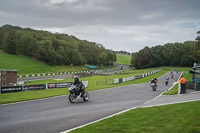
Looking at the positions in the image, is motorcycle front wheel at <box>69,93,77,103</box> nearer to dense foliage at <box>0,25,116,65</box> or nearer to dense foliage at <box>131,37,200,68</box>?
dense foliage at <box>0,25,116,65</box>

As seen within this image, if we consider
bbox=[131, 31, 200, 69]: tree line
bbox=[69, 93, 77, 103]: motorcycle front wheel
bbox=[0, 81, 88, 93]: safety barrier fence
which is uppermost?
bbox=[131, 31, 200, 69]: tree line

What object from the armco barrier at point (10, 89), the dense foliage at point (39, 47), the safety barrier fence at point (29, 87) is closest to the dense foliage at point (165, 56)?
the dense foliage at point (39, 47)

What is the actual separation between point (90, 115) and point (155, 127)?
3.97 meters

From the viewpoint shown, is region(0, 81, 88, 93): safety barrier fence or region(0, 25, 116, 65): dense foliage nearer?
region(0, 81, 88, 93): safety barrier fence

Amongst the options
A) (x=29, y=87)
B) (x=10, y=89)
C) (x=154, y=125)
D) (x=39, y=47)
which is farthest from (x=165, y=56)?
(x=154, y=125)

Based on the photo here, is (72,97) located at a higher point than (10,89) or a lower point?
higher

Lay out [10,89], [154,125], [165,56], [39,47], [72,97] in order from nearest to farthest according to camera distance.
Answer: [154,125] → [72,97] → [10,89] → [39,47] → [165,56]

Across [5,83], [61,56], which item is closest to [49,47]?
[61,56]

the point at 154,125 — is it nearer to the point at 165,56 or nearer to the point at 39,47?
the point at 39,47

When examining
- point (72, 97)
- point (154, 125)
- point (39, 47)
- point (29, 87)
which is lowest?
point (29, 87)

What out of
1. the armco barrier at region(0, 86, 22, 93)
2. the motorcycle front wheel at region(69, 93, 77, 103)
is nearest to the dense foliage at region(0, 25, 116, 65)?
the armco barrier at region(0, 86, 22, 93)

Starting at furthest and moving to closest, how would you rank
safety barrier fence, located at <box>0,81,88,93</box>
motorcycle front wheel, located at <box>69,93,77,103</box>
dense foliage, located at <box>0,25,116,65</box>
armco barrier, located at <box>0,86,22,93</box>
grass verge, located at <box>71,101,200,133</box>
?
dense foliage, located at <box>0,25,116,65</box> < safety barrier fence, located at <box>0,81,88,93</box> < armco barrier, located at <box>0,86,22,93</box> < motorcycle front wheel, located at <box>69,93,77,103</box> < grass verge, located at <box>71,101,200,133</box>

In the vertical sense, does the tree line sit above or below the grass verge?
above

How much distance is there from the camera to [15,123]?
8.41 meters
